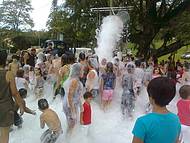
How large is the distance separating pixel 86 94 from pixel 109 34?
1669 centimetres

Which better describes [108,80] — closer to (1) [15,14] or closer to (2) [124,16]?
(2) [124,16]

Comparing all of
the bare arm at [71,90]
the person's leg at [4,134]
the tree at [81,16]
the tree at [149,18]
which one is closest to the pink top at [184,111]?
the bare arm at [71,90]

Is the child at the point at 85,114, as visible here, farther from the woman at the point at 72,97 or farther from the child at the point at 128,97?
the child at the point at 128,97

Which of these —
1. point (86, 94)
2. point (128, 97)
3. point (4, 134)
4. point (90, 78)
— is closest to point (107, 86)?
point (90, 78)

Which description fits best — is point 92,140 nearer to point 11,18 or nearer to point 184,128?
point 184,128

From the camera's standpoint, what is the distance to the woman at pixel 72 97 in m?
8.88

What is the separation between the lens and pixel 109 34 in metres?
26.0

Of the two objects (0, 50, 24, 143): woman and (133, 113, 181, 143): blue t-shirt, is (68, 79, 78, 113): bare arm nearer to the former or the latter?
(0, 50, 24, 143): woman

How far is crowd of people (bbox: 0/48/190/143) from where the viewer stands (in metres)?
3.66

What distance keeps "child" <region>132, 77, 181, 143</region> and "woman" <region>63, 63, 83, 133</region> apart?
521cm

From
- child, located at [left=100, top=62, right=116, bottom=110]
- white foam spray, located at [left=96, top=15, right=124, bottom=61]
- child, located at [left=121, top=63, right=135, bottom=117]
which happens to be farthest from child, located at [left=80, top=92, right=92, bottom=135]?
white foam spray, located at [left=96, top=15, right=124, bottom=61]

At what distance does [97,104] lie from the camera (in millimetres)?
13516

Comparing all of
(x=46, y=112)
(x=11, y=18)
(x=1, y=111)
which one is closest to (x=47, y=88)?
(x=46, y=112)

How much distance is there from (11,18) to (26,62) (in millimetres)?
64703
